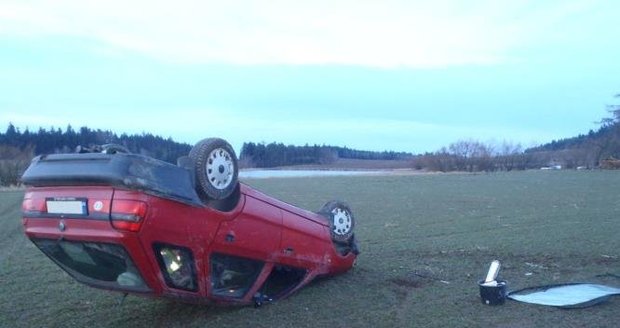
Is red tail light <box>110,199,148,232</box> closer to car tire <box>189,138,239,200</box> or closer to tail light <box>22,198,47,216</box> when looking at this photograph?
car tire <box>189,138,239,200</box>

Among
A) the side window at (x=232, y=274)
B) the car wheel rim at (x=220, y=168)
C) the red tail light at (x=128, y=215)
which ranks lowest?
the side window at (x=232, y=274)

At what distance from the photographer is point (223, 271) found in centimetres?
658

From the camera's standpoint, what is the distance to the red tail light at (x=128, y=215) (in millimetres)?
5125

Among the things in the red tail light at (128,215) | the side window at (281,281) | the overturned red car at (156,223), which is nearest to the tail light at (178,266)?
the overturned red car at (156,223)

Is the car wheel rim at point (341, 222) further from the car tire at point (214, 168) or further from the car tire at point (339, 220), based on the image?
the car tire at point (214, 168)

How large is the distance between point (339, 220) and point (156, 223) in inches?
150

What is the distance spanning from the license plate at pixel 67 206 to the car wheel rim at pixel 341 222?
395 centimetres

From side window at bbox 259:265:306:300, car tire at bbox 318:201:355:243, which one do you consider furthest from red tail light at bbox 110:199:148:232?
car tire at bbox 318:201:355:243

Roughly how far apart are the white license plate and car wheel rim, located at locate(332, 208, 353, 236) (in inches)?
155

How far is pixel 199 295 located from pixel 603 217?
45.9ft

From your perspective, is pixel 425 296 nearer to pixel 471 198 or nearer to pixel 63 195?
pixel 63 195

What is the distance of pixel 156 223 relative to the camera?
5.31 metres

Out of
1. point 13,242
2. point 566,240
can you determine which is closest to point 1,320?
point 13,242

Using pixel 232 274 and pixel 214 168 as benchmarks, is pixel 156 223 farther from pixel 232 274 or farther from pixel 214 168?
pixel 232 274
